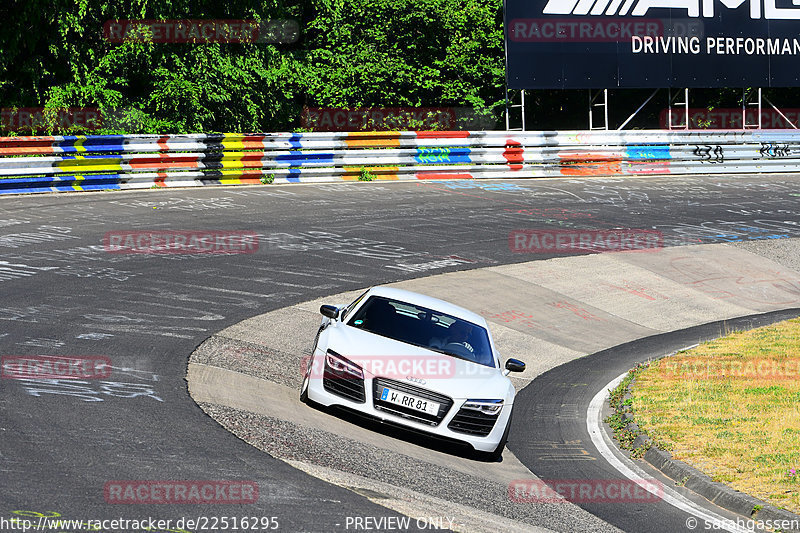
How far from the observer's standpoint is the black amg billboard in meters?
31.2

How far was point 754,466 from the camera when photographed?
9.20 metres

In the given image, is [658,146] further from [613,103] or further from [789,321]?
[789,321]

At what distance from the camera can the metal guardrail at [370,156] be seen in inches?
902

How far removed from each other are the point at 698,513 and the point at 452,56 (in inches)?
1169

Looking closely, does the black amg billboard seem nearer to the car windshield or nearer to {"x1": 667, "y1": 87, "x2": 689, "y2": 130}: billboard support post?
{"x1": 667, "y1": 87, "x2": 689, "y2": 130}: billboard support post

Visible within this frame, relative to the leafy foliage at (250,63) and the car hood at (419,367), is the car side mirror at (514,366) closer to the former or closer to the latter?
the car hood at (419,367)

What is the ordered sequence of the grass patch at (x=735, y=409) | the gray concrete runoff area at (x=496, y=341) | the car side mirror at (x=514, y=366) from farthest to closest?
the car side mirror at (x=514, y=366), the grass patch at (x=735, y=409), the gray concrete runoff area at (x=496, y=341)

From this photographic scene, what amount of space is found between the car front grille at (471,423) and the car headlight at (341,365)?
3.35 ft

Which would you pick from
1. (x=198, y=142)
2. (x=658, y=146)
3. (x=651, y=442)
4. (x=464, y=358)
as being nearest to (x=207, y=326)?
(x=464, y=358)

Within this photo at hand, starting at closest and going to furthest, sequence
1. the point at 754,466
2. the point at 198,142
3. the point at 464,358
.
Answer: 1. the point at 754,466
2. the point at 464,358
3. the point at 198,142

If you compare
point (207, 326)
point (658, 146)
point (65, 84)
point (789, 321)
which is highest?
point (65, 84)

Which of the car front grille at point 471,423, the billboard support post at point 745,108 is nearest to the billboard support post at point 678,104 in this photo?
the billboard support post at point 745,108

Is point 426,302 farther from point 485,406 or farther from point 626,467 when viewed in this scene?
point 626,467

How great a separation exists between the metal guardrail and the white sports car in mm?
14448
